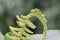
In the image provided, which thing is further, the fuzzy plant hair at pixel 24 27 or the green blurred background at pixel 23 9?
the green blurred background at pixel 23 9

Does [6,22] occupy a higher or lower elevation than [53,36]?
higher

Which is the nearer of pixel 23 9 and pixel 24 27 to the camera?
pixel 24 27

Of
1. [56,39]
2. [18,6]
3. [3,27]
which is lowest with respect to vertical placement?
[56,39]

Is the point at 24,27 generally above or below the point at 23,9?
below

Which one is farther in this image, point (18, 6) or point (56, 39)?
point (18, 6)

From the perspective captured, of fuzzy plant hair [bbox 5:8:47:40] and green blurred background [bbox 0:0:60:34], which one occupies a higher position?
green blurred background [bbox 0:0:60:34]

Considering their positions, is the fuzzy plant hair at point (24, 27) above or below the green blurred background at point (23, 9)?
below

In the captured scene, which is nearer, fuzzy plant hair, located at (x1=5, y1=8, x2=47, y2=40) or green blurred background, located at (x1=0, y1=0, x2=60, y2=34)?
fuzzy plant hair, located at (x1=5, y1=8, x2=47, y2=40)

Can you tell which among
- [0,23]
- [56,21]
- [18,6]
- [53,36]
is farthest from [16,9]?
[53,36]

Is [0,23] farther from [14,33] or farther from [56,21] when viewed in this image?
[14,33]
